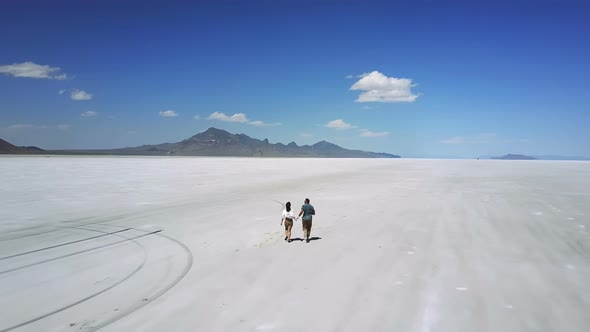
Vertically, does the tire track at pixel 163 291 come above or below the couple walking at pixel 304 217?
below

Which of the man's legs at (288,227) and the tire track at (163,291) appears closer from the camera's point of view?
the tire track at (163,291)

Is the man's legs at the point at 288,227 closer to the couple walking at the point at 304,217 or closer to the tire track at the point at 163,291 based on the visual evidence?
the couple walking at the point at 304,217

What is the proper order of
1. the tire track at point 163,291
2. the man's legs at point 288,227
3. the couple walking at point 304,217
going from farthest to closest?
the man's legs at point 288,227, the couple walking at point 304,217, the tire track at point 163,291

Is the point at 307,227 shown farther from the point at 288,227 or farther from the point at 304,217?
the point at 288,227

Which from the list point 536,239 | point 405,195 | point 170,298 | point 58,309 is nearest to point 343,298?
point 170,298

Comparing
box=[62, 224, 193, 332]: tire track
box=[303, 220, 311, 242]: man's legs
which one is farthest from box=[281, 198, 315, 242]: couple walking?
box=[62, 224, 193, 332]: tire track

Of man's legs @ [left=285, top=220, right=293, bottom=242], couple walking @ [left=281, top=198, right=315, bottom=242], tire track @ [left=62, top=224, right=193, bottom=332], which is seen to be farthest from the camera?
man's legs @ [left=285, top=220, right=293, bottom=242]

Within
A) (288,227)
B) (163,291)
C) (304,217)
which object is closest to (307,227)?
(304,217)

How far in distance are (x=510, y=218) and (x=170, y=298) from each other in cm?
1563

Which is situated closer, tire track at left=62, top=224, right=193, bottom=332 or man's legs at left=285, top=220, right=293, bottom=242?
tire track at left=62, top=224, right=193, bottom=332

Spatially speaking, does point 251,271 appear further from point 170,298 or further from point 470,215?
point 470,215

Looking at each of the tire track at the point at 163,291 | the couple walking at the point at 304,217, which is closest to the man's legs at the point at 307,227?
the couple walking at the point at 304,217

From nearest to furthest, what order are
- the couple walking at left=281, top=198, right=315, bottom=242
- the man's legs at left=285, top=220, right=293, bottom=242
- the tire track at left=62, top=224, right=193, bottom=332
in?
the tire track at left=62, top=224, right=193, bottom=332, the couple walking at left=281, top=198, right=315, bottom=242, the man's legs at left=285, top=220, right=293, bottom=242

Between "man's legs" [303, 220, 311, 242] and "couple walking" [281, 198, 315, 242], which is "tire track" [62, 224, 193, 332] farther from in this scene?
"man's legs" [303, 220, 311, 242]
